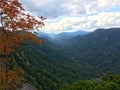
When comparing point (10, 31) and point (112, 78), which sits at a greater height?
point (10, 31)

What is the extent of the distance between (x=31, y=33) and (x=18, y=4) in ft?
9.19

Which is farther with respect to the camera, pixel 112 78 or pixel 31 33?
pixel 112 78

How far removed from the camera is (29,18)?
23859 millimetres

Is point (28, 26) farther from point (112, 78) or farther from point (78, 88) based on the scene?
point (112, 78)

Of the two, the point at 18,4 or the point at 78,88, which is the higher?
the point at 18,4

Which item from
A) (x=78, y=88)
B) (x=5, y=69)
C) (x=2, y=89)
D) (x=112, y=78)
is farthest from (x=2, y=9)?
(x=112, y=78)

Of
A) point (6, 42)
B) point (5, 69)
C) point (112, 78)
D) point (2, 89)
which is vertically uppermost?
point (6, 42)

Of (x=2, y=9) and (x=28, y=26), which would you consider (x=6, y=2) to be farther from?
(x=28, y=26)

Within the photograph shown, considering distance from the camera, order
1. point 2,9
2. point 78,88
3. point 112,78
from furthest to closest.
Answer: point 112,78 → point 78,88 → point 2,9

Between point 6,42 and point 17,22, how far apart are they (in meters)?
2.05

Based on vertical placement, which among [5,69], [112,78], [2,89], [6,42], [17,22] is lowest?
[112,78]

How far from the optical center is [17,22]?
23.7m

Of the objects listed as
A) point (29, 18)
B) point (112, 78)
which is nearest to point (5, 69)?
point (29, 18)

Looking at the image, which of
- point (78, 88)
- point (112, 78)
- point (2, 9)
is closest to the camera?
point (2, 9)
